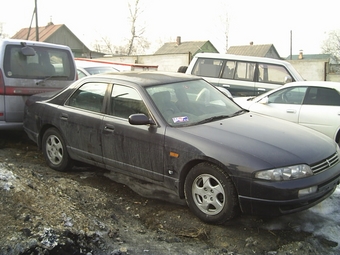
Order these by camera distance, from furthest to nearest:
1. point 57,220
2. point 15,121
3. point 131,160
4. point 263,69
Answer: point 263,69 → point 15,121 → point 131,160 → point 57,220

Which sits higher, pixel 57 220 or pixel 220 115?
pixel 220 115

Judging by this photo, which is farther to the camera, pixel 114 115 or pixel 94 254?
→ pixel 114 115

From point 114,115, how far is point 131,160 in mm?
654

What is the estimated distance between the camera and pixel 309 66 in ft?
80.6

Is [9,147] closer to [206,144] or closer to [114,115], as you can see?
[114,115]

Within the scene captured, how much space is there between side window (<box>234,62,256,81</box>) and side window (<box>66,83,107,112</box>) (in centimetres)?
594

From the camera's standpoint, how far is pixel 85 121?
505cm

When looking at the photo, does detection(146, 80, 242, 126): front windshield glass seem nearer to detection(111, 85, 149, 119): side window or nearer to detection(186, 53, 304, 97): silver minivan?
detection(111, 85, 149, 119): side window

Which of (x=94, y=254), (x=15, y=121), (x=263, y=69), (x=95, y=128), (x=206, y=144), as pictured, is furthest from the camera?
(x=263, y=69)

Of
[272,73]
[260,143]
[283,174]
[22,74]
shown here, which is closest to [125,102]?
[260,143]

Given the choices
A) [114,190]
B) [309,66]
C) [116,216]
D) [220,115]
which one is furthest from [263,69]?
[309,66]

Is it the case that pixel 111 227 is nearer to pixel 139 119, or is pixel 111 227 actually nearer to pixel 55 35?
pixel 139 119

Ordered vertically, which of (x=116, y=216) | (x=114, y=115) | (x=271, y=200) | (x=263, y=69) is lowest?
(x=116, y=216)

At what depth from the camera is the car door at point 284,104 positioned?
23.7ft
